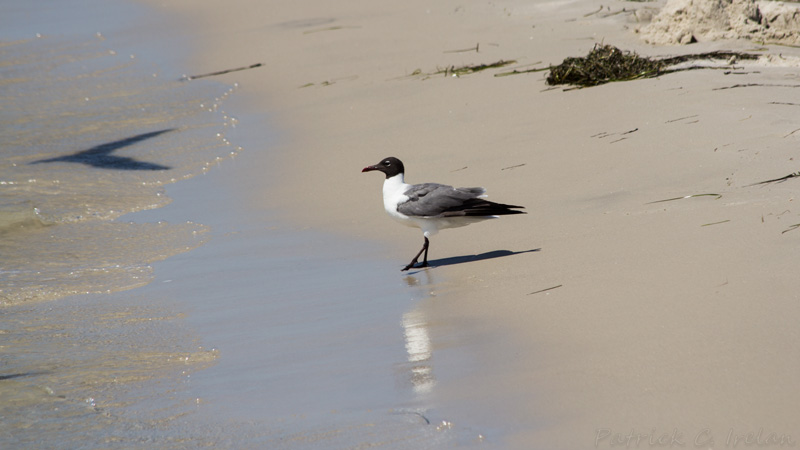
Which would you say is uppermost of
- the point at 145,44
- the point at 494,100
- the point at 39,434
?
the point at 145,44

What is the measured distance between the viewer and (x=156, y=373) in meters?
4.50

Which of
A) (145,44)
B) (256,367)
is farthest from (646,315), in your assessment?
(145,44)

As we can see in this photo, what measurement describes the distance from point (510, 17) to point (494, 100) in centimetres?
399

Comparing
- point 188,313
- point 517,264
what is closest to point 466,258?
point 517,264

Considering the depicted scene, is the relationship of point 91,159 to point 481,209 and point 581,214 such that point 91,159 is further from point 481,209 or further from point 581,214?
point 581,214

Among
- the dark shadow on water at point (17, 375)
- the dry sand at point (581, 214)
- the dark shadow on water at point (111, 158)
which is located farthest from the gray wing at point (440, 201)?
the dark shadow on water at point (111, 158)

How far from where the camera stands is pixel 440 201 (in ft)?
19.4

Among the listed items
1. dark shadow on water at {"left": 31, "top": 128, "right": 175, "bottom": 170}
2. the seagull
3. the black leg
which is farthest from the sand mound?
dark shadow on water at {"left": 31, "top": 128, "right": 175, "bottom": 170}

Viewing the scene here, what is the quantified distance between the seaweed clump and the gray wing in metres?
3.24

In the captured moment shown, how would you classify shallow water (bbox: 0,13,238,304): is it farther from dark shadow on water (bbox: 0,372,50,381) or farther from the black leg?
the black leg

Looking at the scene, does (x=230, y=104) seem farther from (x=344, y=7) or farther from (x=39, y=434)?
(x=39, y=434)

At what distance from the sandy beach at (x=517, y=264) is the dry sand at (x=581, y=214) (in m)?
0.02

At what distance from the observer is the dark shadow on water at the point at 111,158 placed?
964cm

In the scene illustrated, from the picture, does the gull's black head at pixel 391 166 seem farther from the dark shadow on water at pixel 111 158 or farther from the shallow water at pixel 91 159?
the dark shadow on water at pixel 111 158
